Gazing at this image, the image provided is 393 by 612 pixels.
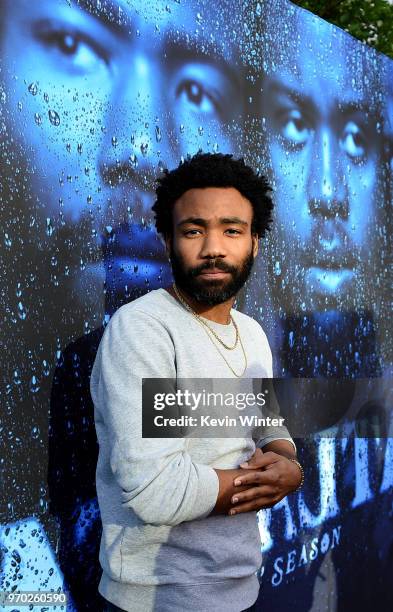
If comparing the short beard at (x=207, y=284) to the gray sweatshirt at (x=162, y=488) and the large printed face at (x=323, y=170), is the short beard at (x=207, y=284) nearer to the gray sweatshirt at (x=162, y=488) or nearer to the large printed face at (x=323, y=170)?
the gray sweatshirt at (x=162, y=488)

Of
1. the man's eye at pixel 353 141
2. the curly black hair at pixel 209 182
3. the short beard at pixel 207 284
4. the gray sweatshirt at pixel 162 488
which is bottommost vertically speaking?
the gray sweatshirt at pixel 162 488

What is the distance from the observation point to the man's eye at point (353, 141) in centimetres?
302

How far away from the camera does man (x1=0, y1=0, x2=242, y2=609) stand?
1.83 meters

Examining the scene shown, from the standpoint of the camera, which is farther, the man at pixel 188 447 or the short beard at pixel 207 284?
the short beard at pixel 207 284

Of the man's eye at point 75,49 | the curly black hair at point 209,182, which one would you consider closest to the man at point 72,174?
the man's eye at point 75,49

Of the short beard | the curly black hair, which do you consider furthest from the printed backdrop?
the short beard

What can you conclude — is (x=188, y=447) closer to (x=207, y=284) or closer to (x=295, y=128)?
A: (x=207, y=284)

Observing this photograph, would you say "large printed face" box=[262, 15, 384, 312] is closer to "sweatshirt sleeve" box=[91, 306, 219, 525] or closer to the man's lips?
the man's lips

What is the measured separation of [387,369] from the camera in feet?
10.6

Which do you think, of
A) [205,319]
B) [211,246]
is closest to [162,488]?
[205,319]

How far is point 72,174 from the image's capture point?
6.47 ft

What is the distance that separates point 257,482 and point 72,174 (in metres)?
0.96

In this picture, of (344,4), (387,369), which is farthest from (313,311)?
(344,4)

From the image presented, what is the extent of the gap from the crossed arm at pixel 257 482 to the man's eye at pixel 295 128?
4.58ft
